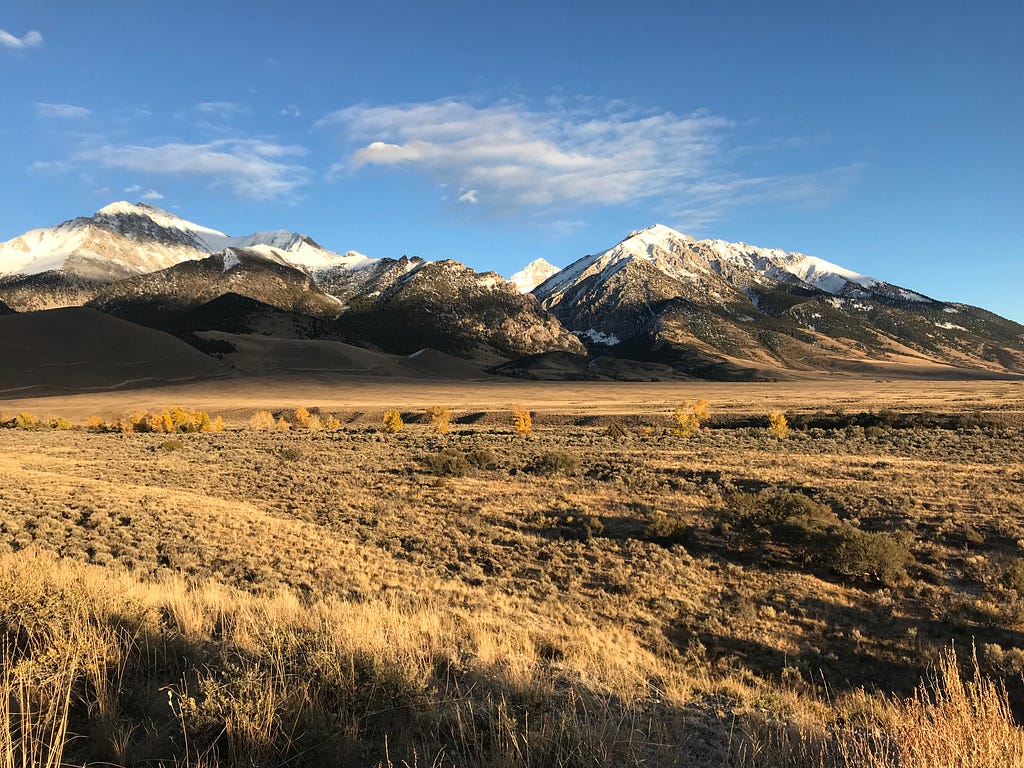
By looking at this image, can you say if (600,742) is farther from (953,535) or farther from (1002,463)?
(1002,463)

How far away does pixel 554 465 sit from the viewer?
3000cm

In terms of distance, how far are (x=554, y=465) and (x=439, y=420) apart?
30.4 metres

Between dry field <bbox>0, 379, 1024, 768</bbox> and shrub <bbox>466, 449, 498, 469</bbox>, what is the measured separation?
0.22 metres

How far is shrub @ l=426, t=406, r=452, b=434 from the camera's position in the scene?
54394 millimetres

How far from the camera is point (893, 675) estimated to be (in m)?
9.97

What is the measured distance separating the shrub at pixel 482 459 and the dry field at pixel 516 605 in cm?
22

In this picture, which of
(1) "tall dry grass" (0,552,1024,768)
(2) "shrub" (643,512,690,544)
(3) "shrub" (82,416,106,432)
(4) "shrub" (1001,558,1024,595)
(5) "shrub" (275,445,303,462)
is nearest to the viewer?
(1) "tall dry grass" (0,552,1024,768)

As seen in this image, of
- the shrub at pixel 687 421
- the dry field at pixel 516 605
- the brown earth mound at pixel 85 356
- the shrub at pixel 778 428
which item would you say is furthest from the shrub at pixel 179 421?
the brown earth mound at pixel 85 356

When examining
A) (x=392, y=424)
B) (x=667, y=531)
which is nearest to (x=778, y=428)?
(x=667, y=531)

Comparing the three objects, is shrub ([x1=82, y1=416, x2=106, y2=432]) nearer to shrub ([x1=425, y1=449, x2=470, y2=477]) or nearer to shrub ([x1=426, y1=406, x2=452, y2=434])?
shrub ([x1=426, y1=406, x2=452, y2=434])

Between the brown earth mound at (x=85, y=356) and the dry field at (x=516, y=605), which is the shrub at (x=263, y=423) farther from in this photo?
the brown earth mound at (x=85, y=356)

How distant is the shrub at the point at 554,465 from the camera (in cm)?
2944

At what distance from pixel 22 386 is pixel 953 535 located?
141 m

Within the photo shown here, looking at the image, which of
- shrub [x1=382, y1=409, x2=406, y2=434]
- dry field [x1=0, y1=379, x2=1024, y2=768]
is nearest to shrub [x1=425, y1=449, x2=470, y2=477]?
dry field [x1=0, y1=379, x2=1024, y2=768]
